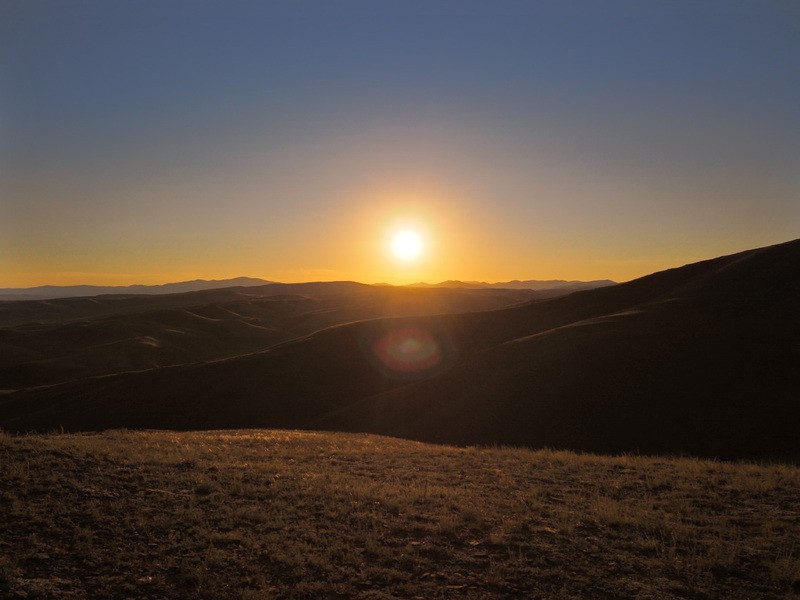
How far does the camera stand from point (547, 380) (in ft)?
105

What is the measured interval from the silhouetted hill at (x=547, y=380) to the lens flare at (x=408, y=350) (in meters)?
0.24

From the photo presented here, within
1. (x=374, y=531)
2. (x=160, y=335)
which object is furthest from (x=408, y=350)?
(x=160, y=335)

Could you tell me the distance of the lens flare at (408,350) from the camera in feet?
161

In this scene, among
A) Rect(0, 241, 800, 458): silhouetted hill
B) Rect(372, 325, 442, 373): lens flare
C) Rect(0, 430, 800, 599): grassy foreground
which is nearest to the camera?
Rect(0, 430, 800, 599): grassy foreground

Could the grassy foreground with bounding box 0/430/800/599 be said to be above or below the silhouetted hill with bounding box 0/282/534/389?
above

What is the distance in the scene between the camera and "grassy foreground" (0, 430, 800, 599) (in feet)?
23.6

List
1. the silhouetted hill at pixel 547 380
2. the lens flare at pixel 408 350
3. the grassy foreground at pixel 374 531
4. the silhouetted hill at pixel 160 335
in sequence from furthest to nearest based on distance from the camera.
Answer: the silhouetted hill at pixel 160 335
the lens flare at pixel 408 350
the silhouetted hill at pixel 547 380
the grassy foreground at pixel 374 531

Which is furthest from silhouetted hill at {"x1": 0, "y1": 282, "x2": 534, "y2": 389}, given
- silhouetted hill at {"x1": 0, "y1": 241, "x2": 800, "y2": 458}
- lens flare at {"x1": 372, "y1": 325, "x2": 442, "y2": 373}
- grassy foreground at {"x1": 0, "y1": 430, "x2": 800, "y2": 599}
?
grassy foreground at {"x1": 0, "y1": 430, "x2": 800, "y2": 599}

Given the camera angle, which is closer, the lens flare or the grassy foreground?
the grassy foreground

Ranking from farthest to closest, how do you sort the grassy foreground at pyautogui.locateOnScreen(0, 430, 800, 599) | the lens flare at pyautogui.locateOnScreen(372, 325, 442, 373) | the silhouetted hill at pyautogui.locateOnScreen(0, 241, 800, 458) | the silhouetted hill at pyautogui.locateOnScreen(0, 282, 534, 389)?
the silhouetted hill at pyautogui.locateOnScreen(0, 282, 534, 389) < the lens flare at pyautogui.locateOnScreen(372, 325, 442, 373) < the silhouetted hill at pyautogui.locateOnScreen(0, 241, 800, 458) < the grassy foreground at pyautogui.locateOnScreen(0, 430, 800, 599)

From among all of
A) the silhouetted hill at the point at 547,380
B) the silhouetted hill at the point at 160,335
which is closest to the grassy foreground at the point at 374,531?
the silhouetted hill at the point at 547,380

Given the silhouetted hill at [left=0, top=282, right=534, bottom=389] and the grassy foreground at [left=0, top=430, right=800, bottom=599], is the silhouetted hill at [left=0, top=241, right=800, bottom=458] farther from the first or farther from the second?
the silhouetted hill at [left=0, top=282, right=534, bottom=389]

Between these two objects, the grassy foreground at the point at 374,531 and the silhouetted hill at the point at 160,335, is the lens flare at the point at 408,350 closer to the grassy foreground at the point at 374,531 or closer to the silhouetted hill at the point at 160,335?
the grassy foreground at the point at 374,531

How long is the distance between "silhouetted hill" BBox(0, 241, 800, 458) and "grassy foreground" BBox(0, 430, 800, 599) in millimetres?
12229
